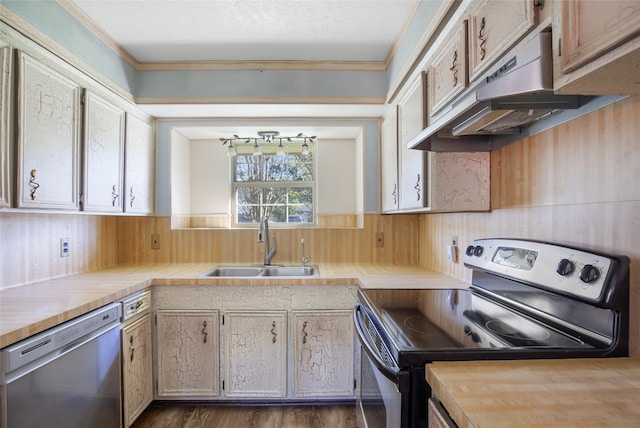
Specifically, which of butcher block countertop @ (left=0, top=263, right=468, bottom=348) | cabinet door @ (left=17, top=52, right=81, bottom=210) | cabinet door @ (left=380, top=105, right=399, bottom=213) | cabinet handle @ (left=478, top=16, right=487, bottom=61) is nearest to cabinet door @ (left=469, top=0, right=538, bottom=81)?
cabinet handle @ (left=478, top=16, right=487, bottom=61)

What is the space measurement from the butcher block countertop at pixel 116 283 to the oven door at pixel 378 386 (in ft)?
1.48

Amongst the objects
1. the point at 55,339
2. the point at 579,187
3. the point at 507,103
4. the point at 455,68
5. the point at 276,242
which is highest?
the point at 455,68

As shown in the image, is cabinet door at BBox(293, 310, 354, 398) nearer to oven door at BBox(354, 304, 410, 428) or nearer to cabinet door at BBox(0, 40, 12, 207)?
oven door at BBox(354, 304, 410, 428)

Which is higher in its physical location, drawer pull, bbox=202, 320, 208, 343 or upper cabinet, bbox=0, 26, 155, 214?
upper cabinet, bbox=0, 26, 155, 214

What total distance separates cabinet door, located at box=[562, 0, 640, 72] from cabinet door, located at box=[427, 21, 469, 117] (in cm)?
47

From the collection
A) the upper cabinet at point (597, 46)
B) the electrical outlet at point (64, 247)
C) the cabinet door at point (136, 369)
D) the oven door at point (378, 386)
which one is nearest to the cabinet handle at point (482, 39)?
the upper cabinet at point (597, 46)

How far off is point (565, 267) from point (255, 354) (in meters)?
1.77

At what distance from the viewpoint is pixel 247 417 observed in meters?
1.93

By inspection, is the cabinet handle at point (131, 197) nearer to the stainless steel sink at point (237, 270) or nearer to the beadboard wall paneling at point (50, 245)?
the beadboard wall paneling at point (50, 245)

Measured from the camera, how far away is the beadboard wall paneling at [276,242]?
2.56m

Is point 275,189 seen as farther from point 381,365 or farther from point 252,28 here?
point 381,365

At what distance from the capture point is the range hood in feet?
2.56

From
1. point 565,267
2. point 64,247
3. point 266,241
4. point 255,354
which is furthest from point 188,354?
point 565,267

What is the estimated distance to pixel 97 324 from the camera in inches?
58.2
